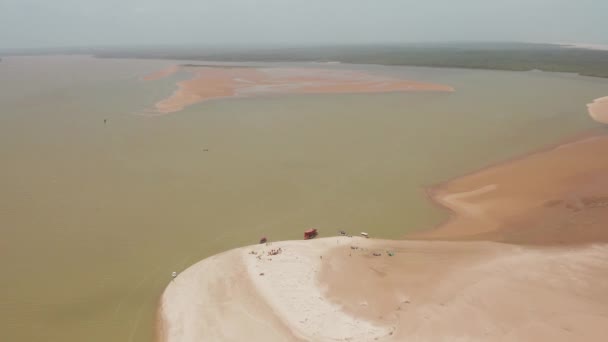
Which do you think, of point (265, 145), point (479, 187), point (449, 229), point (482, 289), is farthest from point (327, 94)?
point (482, 289)

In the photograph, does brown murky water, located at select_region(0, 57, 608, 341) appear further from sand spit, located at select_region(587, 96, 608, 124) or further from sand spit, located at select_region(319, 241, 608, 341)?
sand spit, located at select_region(319, 241, 608, 341)

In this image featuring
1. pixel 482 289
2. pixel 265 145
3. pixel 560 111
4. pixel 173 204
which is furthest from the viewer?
pixel 560 111

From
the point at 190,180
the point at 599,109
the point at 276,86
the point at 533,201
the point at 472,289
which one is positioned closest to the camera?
the point at 472,289

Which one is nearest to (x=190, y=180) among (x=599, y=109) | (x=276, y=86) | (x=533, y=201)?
(x=533, y=201)

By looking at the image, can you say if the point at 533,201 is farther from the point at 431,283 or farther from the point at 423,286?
the point at 423,286

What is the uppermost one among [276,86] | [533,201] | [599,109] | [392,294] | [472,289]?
[276,86]

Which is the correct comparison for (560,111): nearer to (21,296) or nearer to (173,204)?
(173,204)
